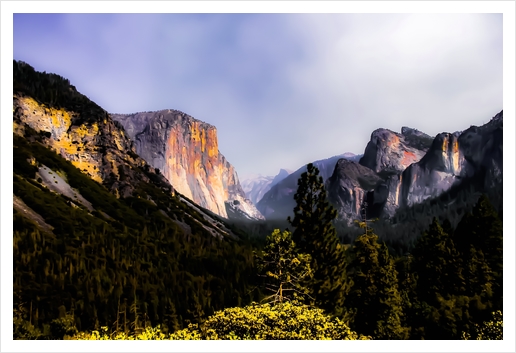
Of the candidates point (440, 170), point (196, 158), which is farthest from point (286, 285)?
point (440, 170)

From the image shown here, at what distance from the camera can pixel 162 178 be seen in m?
120

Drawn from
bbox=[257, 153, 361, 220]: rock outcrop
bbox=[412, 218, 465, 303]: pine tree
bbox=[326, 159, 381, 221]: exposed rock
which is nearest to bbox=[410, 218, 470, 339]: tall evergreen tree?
bbox=[412, 218, 465, 303]: pine tree

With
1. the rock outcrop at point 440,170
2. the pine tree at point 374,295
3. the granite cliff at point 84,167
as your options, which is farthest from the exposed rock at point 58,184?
the rock outcrop at point 440,170

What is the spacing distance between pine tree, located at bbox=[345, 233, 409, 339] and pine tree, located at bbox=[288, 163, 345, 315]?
114 cm

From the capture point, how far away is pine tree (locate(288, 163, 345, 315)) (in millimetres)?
27797

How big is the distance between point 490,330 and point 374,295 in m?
6.75

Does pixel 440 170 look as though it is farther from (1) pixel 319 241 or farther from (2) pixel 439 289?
(1) pixel 319 241

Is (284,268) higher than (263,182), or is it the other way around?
(263,182)

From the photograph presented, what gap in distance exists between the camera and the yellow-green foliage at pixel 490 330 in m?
22.8

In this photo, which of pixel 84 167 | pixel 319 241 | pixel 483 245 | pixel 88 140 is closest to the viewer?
pixel 319 241

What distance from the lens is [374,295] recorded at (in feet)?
88.2

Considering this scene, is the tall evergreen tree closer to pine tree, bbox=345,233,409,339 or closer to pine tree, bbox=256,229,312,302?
pine tree, bbox=345,233,409,339

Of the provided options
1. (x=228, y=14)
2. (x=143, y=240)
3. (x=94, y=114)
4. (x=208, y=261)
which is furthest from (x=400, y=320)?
(x=94, y=114)

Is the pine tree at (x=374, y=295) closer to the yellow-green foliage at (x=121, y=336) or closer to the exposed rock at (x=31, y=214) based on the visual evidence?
the yellow-green foliage at (x=121, y=336)
